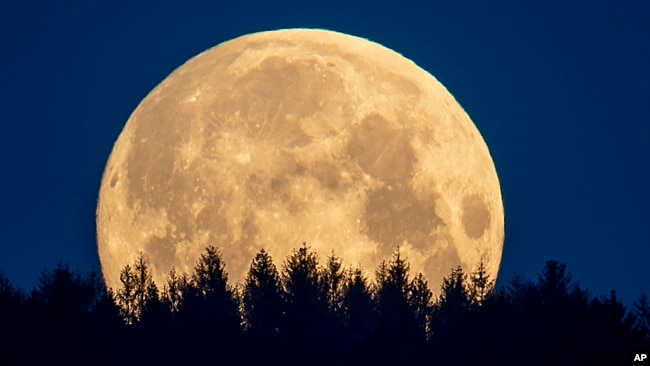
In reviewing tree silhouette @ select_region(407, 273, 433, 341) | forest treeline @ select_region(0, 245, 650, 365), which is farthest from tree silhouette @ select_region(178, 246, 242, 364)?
tree silhouette @ select_region(407, 273, 433, 341)

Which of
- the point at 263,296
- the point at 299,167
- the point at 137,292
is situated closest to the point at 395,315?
the point at 263,296

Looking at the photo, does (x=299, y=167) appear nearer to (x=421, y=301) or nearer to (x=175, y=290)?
(x=421, y=301)

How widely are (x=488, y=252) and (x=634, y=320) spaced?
23.8ft

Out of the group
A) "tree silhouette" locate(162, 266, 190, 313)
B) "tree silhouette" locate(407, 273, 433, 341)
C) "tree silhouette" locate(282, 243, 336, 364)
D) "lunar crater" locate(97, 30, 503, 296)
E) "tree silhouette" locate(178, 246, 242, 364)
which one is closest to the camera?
"tree silhouette" locate(178, 246, 242, 364)

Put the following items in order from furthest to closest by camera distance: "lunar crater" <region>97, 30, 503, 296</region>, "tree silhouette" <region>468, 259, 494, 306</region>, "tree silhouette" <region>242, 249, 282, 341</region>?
"tree silhouette" <region>468, 259, 494, 306</region>, "tree silhouette" <region>242, 249, 282, 341</region>, "lunar crater" <region>97, 30, 503, 296</region>

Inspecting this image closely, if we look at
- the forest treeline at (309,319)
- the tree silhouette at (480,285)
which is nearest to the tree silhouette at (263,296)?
the forest treeline at (309,319)

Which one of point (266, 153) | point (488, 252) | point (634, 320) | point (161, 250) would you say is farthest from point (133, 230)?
point (634, 320)

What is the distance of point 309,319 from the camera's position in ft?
301

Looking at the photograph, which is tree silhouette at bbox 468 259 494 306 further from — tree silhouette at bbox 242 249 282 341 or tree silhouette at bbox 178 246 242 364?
tree silhouette at bbox 178 246 242 364

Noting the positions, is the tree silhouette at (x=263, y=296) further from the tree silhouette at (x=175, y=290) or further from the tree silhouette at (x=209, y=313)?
the tree silhouette at (x=175, y=290)

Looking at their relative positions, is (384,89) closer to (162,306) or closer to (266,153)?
(266,153)

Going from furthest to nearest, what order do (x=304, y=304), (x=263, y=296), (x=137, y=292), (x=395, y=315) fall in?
1. (x=263, y=296)
2. (x=304, y=304)
3. (x=137, y=292)
4. (x=395, y=315)

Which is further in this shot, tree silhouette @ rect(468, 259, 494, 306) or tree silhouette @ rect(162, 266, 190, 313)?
tree silhouette @ rect(162, 266, 190, 313)

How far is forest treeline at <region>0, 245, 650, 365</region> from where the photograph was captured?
8394 cm
